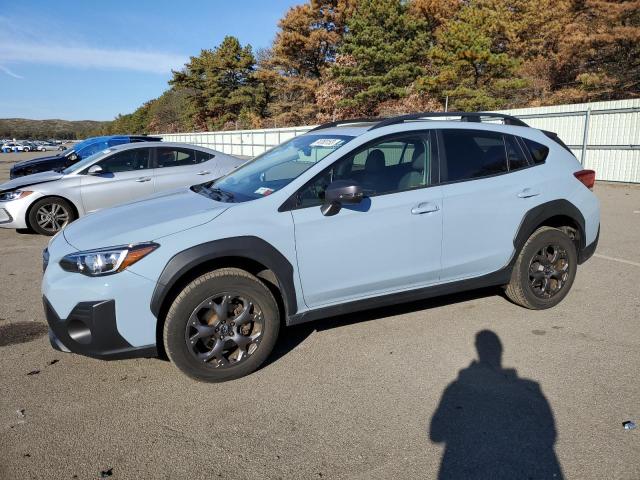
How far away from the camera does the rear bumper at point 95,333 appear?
3010 millimetres

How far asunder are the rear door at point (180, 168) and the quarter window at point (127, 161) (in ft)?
0.69

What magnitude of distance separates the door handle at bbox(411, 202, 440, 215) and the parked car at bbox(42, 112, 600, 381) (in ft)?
0.03

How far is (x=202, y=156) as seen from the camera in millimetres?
9039

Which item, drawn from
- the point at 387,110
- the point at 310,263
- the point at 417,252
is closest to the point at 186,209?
the point at 310,263

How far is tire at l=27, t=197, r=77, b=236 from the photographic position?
810 cm

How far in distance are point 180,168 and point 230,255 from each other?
19.5ft

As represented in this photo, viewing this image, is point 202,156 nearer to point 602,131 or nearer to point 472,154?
point 472,154

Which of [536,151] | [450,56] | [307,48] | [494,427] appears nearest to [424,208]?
[536,151]

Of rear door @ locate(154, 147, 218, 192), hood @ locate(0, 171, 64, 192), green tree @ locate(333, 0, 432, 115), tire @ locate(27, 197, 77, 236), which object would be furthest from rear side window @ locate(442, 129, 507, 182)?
green tree @ locate(333, 0, 432, 115)

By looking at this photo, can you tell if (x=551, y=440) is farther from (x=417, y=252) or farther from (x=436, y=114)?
(x=436, y=114)

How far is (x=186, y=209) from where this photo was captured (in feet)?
11.5

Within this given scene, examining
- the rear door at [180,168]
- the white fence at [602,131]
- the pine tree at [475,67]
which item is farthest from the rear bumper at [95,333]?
the pine tree at [475,67]

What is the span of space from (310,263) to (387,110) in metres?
30.4

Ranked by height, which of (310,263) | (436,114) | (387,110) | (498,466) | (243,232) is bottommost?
(498,466)
